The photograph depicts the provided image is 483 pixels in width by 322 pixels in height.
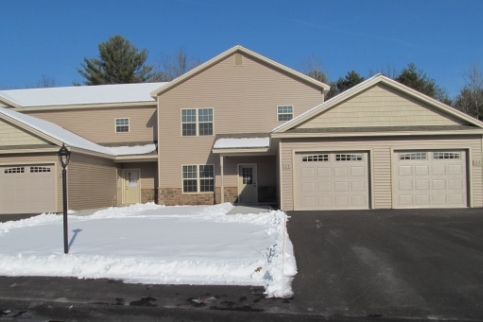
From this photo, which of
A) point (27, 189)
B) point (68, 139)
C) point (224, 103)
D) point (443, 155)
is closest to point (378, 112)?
point (443, 155)

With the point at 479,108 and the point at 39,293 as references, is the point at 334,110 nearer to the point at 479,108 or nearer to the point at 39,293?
the point at 39,293

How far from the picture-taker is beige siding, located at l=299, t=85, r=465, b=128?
16.0 meters

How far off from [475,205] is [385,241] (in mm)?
7654

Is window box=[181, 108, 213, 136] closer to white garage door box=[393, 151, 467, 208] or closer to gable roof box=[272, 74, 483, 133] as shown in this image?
gable roof box=[272, 74, 483, 133]

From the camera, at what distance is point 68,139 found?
19266 millimetres

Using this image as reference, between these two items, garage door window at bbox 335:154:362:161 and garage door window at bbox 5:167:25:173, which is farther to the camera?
garage door window at bbox 5:167:25:173

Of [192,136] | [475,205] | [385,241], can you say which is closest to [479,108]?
[475,205]

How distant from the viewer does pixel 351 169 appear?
15.7m

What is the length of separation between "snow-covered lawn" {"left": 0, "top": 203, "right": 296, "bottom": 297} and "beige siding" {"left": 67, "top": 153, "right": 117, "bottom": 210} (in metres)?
4.53

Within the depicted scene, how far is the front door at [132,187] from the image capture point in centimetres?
2298

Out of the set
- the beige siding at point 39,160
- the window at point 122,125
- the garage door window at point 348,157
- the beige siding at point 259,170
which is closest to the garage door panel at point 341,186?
the garage door window at point 348,157

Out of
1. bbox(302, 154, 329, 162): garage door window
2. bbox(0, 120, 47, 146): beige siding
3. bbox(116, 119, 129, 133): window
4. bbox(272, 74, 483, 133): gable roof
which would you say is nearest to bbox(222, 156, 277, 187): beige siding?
bbox(302, 154, 329, 162): garage door window

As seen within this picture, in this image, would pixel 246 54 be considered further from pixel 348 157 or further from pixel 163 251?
pixel 163 251

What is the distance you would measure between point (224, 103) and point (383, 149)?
28.6 ft
